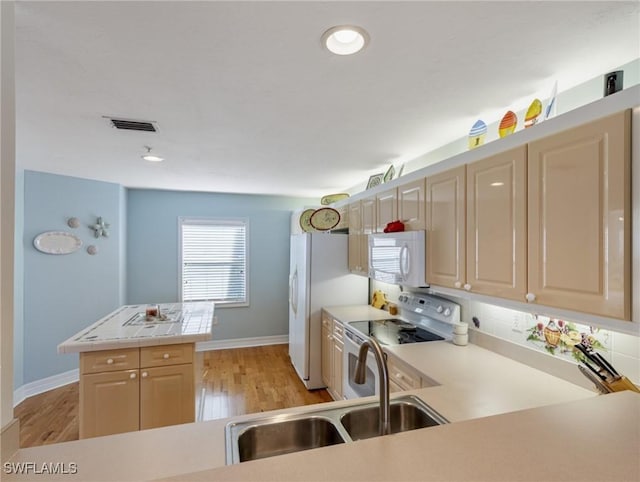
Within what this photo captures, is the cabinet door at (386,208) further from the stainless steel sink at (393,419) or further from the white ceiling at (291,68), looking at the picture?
the stainless steel sink at (393,419)

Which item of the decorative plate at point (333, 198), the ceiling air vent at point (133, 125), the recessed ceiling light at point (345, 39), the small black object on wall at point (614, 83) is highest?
the recessed ceiling light at point (345, 39)

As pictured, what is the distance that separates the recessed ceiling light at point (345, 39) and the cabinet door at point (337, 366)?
7.94ft

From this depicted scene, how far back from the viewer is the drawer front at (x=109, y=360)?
2129 mm

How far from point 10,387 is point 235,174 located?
301cm

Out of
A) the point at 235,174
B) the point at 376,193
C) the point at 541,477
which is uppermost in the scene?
the point at 235,174

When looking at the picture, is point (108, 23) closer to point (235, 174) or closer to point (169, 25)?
point (169, 25)

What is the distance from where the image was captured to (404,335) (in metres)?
2.50

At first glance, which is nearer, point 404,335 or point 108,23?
point 108,23

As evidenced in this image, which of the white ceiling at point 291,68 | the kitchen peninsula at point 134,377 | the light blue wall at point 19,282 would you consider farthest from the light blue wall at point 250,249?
the kitchen peninsula at point 134,377

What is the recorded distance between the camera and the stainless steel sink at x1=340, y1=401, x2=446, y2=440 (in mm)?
1330

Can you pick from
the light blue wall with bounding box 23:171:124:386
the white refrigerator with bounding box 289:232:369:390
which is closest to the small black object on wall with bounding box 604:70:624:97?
the white refrigerator with bounding box 289:232:369:390

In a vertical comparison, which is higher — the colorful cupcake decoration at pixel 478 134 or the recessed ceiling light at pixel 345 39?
the recessed ceiling light at pixel 345 39

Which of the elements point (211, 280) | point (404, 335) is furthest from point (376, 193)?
point (211, 280)

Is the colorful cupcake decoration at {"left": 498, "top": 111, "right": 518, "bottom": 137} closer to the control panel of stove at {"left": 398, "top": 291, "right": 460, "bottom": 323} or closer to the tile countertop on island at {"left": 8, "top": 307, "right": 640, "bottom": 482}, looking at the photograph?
the control panel of stove at {"left": 398, "top": 291, "right": 460, "bottom": 323}
